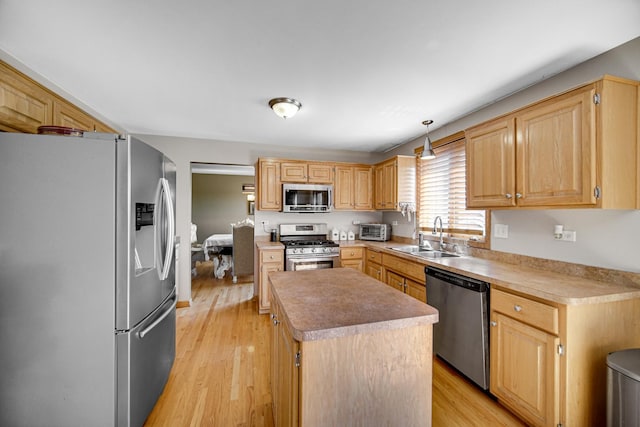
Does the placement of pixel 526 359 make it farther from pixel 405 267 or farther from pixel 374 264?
pixel 374 264

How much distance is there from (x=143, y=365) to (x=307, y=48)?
2.29m

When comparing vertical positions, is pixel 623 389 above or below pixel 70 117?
below

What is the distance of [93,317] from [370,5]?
2.24 metres

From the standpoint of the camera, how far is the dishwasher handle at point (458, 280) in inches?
76.8

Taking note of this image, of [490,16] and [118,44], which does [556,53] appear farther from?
[118,44]

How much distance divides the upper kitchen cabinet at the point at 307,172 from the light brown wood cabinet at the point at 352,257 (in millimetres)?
1123

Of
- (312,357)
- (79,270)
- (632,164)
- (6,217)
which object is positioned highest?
(632,164)

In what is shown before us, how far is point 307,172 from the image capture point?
4098 mm

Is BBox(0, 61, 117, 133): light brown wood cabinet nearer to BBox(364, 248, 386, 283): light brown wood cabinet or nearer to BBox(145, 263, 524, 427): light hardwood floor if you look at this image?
BBox(145, 263, 524, 427): light hardwood floor

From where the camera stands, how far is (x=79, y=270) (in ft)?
4.72

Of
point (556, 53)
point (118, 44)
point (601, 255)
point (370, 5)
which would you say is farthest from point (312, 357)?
point (556, 53)

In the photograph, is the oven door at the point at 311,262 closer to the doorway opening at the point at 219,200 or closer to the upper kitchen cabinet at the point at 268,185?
the upper kitchen cabinet at the point at 268,185

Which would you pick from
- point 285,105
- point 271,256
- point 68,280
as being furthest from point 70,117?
point 271,256

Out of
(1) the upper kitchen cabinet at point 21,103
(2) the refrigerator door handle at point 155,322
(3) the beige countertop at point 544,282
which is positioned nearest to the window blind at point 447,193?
(3) the beige countertop at point 544,282
